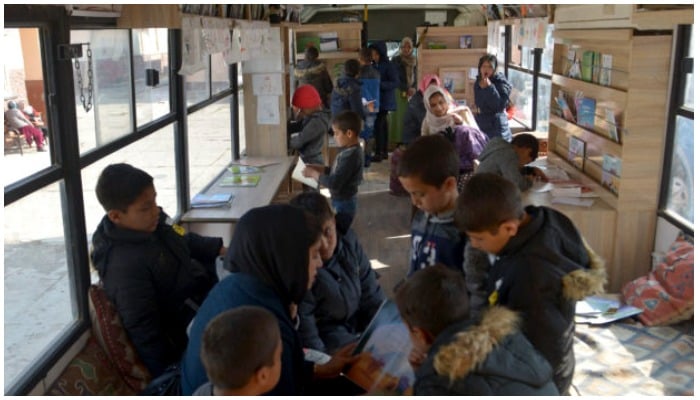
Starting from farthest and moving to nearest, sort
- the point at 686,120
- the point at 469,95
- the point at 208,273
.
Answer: the point at 469,95 < the point at 686,120 < the point at 208,273

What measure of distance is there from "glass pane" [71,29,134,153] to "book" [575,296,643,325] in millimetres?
2591

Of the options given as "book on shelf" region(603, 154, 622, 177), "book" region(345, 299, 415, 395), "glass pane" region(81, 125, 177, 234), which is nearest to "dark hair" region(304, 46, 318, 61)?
"glass pane" region(81, 125, 177, 234)

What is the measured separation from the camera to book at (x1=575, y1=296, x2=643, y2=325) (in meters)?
3.78

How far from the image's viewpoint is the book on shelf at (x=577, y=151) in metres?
5.29

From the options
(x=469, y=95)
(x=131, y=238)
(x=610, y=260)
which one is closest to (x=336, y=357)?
(x=131, y=238)

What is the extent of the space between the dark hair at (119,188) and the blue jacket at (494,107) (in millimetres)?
5170

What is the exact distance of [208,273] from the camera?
2.84m

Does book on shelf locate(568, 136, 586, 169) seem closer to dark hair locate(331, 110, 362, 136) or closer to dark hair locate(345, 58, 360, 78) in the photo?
dark hair locate(331, 110, 362, 136)

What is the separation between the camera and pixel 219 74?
18.1 ft

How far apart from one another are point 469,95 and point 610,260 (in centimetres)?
543

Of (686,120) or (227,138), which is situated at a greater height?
(686,120)

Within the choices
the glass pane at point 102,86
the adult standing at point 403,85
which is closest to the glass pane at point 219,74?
the glass pane at point 102,86

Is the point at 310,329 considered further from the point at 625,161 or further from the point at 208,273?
the point at 625,161

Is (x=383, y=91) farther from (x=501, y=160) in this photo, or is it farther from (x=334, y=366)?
(x=334, y=366)
